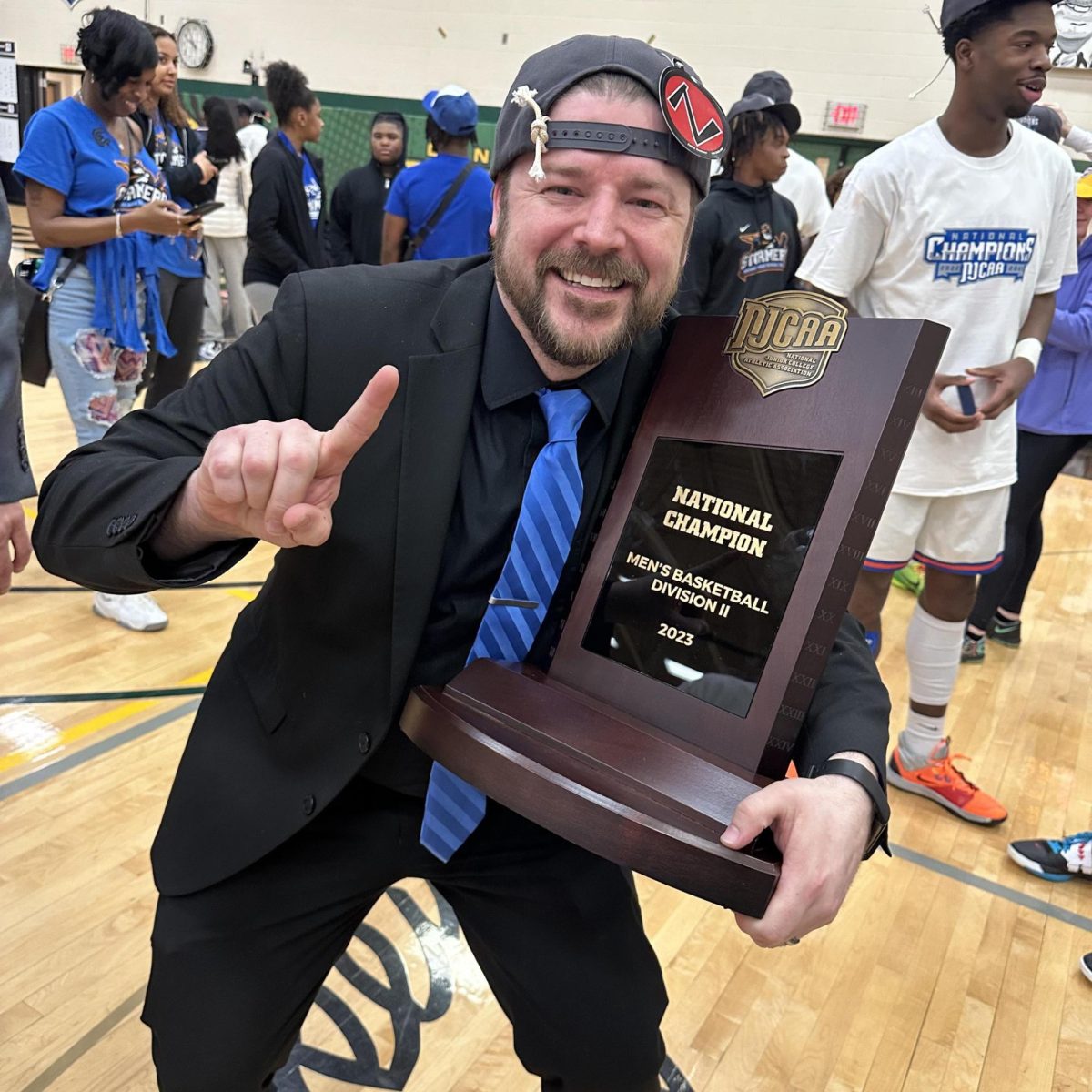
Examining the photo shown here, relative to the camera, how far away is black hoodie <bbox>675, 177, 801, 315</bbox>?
13.1 ft

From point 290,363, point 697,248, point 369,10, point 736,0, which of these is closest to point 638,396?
point 290,363

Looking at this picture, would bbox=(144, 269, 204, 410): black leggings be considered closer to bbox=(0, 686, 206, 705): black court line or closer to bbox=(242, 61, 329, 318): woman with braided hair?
bbox=(242, 61, 329, 318): woman with braided hair

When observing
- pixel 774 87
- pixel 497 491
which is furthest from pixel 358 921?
pixel 774 87

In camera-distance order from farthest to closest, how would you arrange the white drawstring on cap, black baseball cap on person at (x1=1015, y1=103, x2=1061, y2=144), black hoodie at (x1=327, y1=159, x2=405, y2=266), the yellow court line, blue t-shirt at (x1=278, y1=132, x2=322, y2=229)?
black hoodie at (x1=327, y1=159, x2=405, y2=266) → blue t-shirt at (x1=278, y1=132, x2=322, y2=229) → black baseball cap on person at (x1=1015, y1=103, x2=1061, y2=144) → the yellow court line → the white drawstring on cap

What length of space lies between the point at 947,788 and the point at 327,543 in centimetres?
240

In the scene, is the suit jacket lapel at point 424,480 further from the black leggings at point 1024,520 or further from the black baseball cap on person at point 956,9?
the black leggings at point 1024,520

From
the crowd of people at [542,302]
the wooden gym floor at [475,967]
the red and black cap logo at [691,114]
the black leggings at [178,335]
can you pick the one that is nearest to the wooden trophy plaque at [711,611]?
the crowd of people at [542,302]

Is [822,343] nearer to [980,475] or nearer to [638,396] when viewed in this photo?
[638,396]

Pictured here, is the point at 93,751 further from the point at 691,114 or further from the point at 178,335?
the point at 691,114

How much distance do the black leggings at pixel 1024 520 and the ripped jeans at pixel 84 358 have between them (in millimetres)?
3264

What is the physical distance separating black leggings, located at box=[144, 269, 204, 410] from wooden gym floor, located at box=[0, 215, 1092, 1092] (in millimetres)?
1229

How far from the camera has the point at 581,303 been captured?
4.06 feet

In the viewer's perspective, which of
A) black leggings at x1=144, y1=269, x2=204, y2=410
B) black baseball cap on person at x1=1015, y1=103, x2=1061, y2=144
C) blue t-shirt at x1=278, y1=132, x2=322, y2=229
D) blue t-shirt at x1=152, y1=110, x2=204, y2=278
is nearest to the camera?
blue t-shirt at x1=152, y1=110, x2=204, y2=278

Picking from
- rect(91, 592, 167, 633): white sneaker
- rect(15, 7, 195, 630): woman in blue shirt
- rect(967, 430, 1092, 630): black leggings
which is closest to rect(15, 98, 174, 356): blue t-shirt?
rect(15, 7, 195, 630): woman in blue shirt
